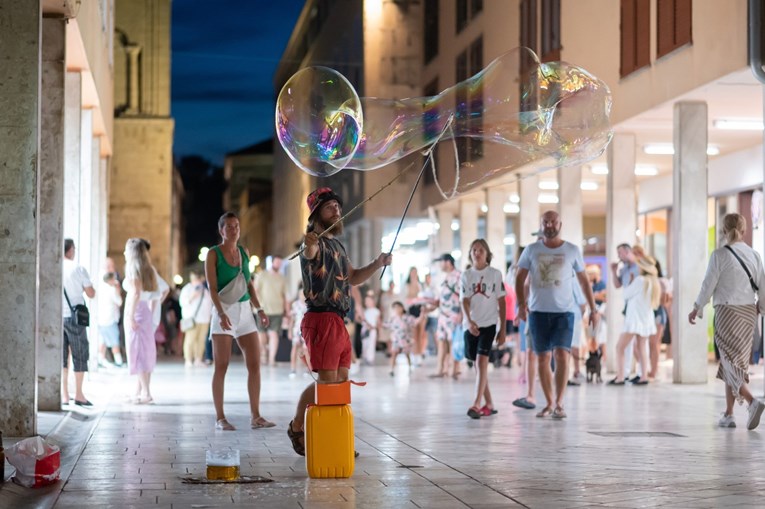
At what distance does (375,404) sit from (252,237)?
11386cm

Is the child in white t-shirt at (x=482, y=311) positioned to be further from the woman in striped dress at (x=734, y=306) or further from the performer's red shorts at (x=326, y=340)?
the performer's red shorts at (x=326, y=340)

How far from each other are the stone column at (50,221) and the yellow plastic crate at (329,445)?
5928mm

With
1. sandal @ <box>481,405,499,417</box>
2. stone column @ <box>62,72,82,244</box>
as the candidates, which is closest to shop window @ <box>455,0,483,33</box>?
stone column @ <box>62,72,82,244</box>

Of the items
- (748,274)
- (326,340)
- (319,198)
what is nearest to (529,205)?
(748,274)

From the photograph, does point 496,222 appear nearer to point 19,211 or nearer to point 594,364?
point 594,364

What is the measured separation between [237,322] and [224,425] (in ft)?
3.24

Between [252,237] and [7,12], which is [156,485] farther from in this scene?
[252,237]

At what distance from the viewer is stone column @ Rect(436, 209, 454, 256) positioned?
4253cm

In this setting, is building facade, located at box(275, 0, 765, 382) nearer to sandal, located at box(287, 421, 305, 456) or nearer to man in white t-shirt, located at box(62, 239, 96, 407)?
sandal, located at box(287, 421, 305, 456)

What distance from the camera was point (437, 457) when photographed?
1069cm

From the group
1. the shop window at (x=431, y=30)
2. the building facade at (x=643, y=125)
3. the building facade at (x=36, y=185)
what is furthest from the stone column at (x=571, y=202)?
the shop window at (x=431, y=30)

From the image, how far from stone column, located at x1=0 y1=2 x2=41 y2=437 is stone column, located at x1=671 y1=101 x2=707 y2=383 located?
472 inches

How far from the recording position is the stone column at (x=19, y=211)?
1209 centimetres

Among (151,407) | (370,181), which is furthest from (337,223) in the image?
(370,181)
